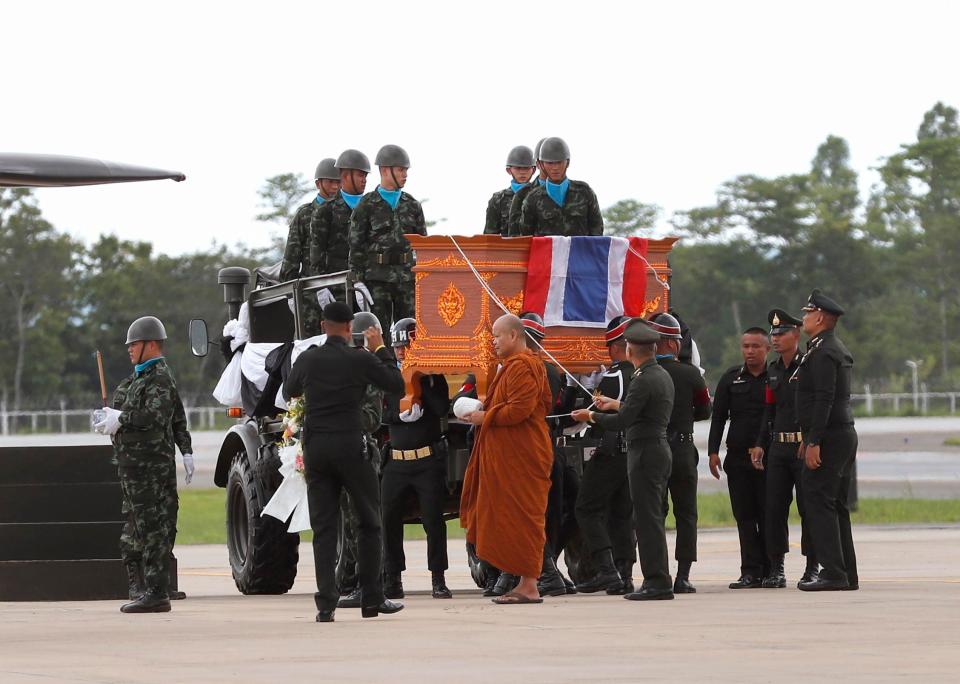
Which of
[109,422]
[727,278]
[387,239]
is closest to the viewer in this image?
[109,422]

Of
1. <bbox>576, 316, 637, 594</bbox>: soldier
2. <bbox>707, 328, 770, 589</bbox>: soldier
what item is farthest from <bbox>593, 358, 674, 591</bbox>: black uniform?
<bbox>707, 328, 770, 589</bbox>: soldier

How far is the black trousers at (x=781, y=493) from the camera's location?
43.8ft

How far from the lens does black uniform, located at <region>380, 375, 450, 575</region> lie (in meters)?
13.0

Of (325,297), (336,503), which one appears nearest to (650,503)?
(336,503)

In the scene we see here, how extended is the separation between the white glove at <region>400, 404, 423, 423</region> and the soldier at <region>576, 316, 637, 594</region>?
47.6 inches

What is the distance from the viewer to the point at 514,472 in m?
12.1

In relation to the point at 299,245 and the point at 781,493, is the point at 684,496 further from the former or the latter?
the point at 299,245

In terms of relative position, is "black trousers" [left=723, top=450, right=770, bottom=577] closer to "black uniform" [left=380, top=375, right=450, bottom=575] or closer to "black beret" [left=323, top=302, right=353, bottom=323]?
"black uniform" [left=380, top=375, right=450, bottom=575]

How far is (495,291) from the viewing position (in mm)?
13109

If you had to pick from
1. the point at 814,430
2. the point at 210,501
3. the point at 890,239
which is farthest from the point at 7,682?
the point at 890,239

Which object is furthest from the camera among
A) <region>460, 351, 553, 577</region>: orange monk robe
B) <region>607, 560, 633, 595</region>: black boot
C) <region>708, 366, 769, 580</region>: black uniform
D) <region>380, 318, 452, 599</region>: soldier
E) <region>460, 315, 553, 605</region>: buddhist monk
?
<region>708, 366, 769, 580</region>: black uniform

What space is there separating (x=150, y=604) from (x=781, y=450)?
4.48 m

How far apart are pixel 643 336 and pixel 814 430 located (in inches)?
55.9

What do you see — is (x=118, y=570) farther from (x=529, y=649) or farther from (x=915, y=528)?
(x=915, y=528)
